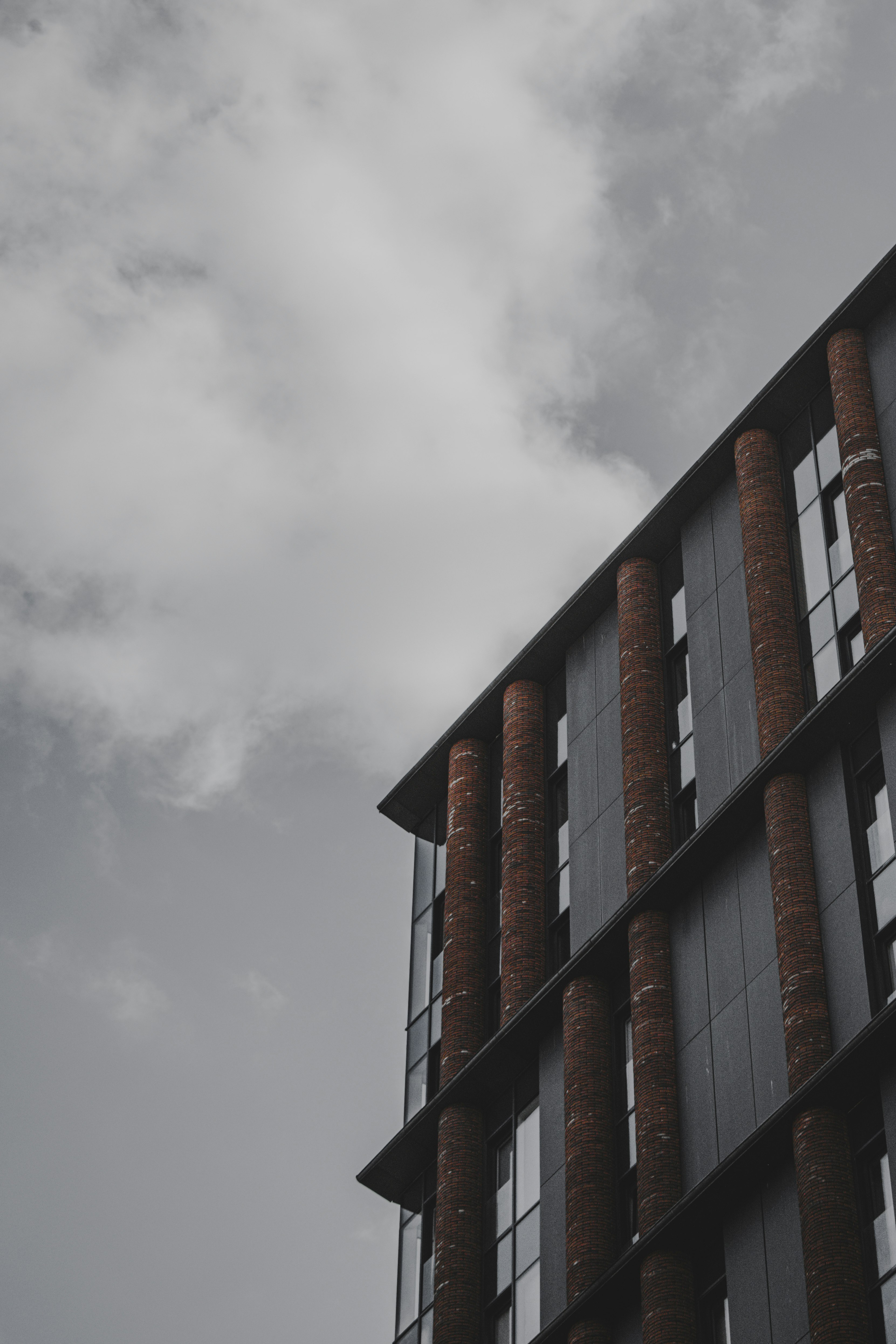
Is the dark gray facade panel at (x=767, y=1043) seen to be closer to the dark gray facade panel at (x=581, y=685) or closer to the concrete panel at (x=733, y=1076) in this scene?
the concrete panel at (x=733, y=1076)

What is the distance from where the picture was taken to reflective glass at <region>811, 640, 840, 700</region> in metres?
33.6

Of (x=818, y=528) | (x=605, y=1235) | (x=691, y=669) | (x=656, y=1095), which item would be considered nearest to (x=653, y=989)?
(x=656, y=1095)

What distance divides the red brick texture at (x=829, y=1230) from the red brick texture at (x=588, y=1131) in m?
5.07

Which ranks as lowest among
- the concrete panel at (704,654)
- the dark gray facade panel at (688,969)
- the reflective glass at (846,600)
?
the dark gray facade panel at (688,969)

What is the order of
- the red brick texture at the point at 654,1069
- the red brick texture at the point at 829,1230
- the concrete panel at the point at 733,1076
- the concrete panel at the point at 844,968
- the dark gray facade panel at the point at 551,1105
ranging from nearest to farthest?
the red brick texture at the point at 829,1230
the concrete panel at the point at 844,968
the concrete panel at the point at 733,1076
the red brick texture at the point at 654,1069
the dark gray facade panel at the point at 551,1105

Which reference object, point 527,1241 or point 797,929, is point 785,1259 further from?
point 527,1241

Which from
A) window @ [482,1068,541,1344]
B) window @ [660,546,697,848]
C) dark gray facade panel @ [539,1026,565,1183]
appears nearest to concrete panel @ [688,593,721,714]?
window @ [660,546,697,848]

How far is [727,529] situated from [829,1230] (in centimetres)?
1553

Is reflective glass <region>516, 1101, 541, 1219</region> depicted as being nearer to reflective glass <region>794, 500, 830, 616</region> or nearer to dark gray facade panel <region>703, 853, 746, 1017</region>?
dark gray facade panel <region>703, 853, 746, 1017</region>

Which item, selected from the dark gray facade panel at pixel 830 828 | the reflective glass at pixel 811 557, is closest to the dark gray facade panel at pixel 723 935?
the dark gray facade panel at pixel 830 828

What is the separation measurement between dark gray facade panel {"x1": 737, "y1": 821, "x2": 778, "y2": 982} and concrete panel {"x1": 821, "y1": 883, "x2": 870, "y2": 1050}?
1.16 metres

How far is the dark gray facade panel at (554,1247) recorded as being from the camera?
32.8 m

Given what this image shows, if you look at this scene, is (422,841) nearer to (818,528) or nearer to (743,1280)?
(818,528)

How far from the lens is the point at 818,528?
36.0 meters
